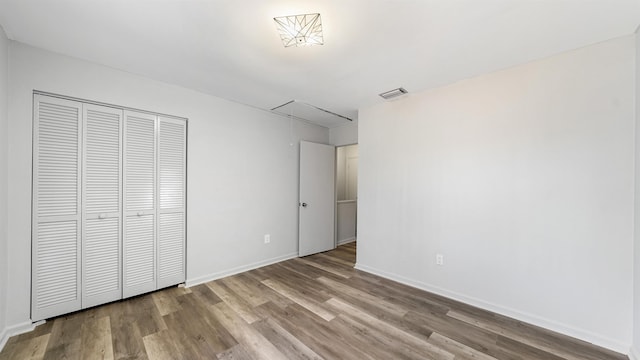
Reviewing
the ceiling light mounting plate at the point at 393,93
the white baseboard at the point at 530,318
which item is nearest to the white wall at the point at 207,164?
the ceiling light mounting plate at the point at 393,93

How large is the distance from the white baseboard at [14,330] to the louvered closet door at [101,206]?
0.33 m

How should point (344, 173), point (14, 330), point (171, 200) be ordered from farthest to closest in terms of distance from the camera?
point (344, 173), point (171, 200), point (14, 330)

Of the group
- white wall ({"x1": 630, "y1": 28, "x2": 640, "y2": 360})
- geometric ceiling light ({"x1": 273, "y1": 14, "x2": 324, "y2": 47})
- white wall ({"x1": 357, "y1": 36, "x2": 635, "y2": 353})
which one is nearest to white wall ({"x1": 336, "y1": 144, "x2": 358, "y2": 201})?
white wall ({"x1": 357, "y1": 36, "x2": 635, "y2": 353})

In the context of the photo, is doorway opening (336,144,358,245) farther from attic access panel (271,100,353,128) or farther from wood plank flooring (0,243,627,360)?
wood plank flooring (0,243,627,360)

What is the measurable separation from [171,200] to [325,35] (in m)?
2.47

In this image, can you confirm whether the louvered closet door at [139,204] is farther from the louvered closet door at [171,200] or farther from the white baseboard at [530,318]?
the white baseboard at [530,318]

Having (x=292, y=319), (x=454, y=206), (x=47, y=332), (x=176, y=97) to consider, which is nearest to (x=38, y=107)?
(x=176, y=97)

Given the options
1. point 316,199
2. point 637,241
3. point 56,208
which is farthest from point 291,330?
point 637,241

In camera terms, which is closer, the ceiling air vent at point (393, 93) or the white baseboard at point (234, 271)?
the ceiling air vent at point (393, 93)

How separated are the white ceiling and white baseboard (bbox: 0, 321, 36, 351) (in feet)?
7.67

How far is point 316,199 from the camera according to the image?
4.34 metres

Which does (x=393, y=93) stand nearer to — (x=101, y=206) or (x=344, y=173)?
(x=344, y=173)

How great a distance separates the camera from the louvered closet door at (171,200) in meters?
2.75

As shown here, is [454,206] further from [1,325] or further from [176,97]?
[1,325]
